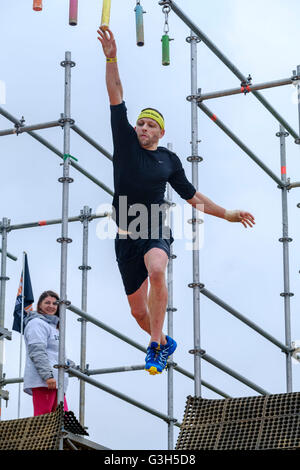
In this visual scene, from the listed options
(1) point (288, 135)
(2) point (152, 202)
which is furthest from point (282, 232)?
(2) point (152, 202)

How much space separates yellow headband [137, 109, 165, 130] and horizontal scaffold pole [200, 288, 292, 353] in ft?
4.68

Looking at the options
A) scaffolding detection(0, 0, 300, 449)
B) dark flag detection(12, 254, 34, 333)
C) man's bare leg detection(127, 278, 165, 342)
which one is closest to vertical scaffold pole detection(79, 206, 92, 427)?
scaffolding detection(0, 0, 300, 449)

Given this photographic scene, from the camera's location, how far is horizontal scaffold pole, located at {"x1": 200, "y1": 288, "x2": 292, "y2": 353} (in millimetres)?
12563

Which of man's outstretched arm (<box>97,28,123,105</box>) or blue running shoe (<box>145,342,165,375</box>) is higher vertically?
man's outstretched arm (<box>97,28,123,105</box>)

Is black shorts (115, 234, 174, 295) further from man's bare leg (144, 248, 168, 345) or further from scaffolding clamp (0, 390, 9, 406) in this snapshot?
scaffolding clamp (0, 390, 9, 406)

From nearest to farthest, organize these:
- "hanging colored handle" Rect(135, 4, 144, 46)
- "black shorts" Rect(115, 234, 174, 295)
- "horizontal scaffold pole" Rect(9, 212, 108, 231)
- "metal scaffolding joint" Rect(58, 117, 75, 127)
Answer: "hanging colored handle" Rect(135, 4, 144, 46) < "black shorts" Rect(115, 234, 174, 295) < "metal scaffolding joint" Rect(58, 117, 75, 127) < "horizontal scaffold pole" Rect(9, 212, 108, 231)

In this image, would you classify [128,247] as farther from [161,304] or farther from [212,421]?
[212,421]

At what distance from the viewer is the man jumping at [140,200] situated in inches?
450

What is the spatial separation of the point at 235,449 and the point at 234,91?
3.47m

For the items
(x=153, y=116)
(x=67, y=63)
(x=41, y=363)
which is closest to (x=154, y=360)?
(x=41, y=363)

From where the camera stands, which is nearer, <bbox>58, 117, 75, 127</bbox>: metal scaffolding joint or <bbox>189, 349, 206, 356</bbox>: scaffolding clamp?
<bbox>189, 349, 206, 356</bbox>: scaffolding clamp
